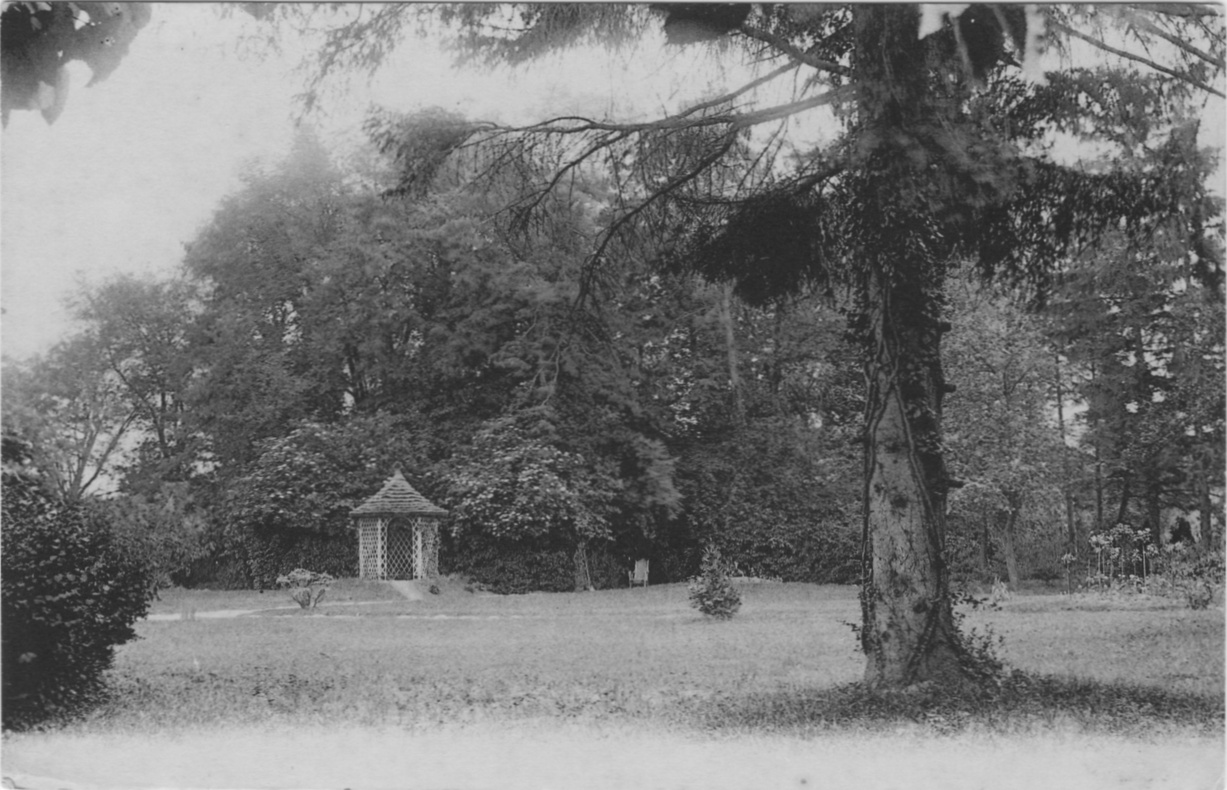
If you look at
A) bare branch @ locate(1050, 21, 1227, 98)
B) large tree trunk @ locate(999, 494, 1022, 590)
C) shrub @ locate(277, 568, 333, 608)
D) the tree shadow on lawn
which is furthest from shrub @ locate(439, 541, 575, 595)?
bare branch @ locate(1050, 21, 1227, 98)

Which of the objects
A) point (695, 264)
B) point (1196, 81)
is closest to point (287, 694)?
point (695, 264)

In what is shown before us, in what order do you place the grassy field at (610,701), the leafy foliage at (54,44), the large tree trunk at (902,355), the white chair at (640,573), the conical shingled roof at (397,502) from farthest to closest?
1. the white chair at (640,573)
2. the conical shingled roof at (397,502)
3. the large tree trunk at (902,355)
4. the grassy field at (610,701)
5. the leafy foliage at (54,44)

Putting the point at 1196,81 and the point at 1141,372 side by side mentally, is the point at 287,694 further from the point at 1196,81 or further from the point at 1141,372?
the point at 1196,81

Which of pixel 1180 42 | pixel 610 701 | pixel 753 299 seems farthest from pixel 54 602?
pixel 1180 42

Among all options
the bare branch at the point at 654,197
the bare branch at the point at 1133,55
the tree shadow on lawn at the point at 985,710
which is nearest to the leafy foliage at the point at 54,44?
the bare branch at the point at 654,197

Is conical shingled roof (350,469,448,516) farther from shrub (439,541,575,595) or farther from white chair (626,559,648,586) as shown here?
white chair (626,559,648,586)

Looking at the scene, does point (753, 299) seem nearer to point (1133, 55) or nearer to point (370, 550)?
point (1133, 55)

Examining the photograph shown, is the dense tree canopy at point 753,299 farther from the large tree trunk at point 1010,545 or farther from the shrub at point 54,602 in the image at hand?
the shrub at point 54,602
